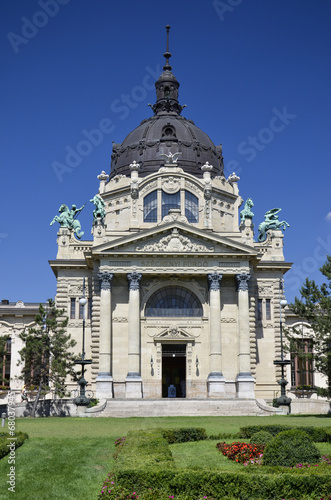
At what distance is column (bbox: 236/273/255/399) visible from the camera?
179 ft

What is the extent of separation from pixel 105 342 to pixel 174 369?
8.18 metres

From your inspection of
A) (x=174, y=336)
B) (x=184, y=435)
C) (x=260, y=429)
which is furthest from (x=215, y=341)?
(x=260, y=429)

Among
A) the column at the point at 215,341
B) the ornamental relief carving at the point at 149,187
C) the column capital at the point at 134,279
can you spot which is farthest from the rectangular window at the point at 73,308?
the column at the point at 215,341

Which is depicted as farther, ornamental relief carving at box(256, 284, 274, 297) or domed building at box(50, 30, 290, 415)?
ornamental relief carving at box(256, 284, 274, 297)

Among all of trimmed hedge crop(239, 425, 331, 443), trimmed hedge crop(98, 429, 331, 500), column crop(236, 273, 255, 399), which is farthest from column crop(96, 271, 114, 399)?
trimmed hedge crop(98, 429, 331, 500)

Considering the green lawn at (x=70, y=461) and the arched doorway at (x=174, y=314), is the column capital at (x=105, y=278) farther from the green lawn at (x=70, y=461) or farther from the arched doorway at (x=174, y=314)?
the green lawn at (x=70, y=461)

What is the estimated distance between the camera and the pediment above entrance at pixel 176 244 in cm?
5572

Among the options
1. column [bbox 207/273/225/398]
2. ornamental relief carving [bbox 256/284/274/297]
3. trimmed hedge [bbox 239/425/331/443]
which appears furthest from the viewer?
→ ornamental relief carving [bbox 256/284/274/297]

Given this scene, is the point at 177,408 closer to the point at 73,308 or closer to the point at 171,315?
the point at 171,315

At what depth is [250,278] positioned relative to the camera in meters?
58.9

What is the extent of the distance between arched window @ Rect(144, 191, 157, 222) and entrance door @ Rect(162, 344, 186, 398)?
515 inches

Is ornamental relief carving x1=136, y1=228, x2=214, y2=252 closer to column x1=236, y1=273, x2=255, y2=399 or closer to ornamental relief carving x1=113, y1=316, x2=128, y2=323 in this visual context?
column x1=236, y1=273, x2=255, y2=399

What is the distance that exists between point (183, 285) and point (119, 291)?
5556 mm

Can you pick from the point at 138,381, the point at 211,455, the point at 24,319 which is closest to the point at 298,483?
the point at 211,455
